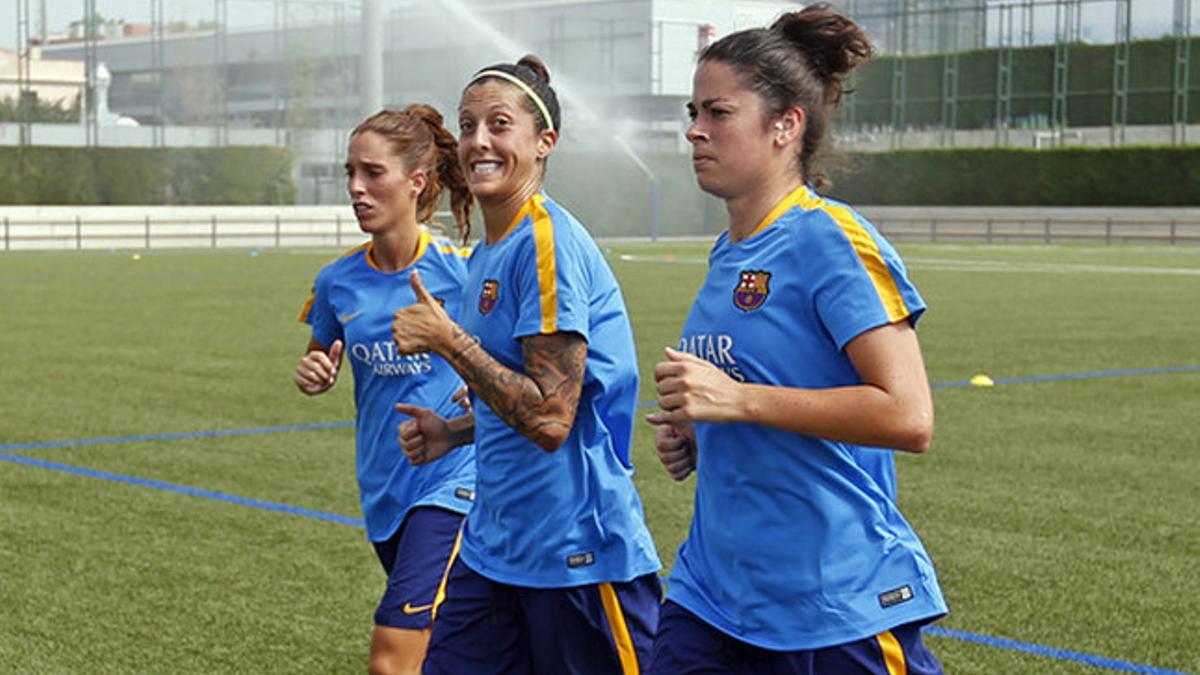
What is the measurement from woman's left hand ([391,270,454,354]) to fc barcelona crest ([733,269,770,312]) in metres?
0.83

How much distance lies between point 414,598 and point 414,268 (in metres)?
1.00

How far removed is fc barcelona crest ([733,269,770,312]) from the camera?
3537 mm

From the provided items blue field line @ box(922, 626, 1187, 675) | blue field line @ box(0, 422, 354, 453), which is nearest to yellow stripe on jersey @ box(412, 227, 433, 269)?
blue field line @ box(922, 626, 1187, 675)

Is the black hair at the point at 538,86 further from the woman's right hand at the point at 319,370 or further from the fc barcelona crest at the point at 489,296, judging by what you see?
the woman's right hand at the point at 319,370

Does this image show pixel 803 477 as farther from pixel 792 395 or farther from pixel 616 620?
pixel 616 620

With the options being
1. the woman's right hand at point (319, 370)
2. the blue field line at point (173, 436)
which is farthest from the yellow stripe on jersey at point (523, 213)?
the blue field line at point (173, 436)

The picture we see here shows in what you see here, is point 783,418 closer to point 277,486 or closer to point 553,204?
point 553,204

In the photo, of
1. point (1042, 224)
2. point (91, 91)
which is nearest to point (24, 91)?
point (91, 91)

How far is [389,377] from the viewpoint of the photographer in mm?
5285

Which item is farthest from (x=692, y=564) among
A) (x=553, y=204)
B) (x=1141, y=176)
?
(x=1141, y=176)

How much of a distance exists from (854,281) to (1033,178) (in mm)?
55743

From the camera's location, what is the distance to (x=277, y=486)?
34.0ft

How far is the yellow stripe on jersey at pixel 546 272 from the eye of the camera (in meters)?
4.21

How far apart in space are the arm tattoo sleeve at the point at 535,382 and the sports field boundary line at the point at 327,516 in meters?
3.00
